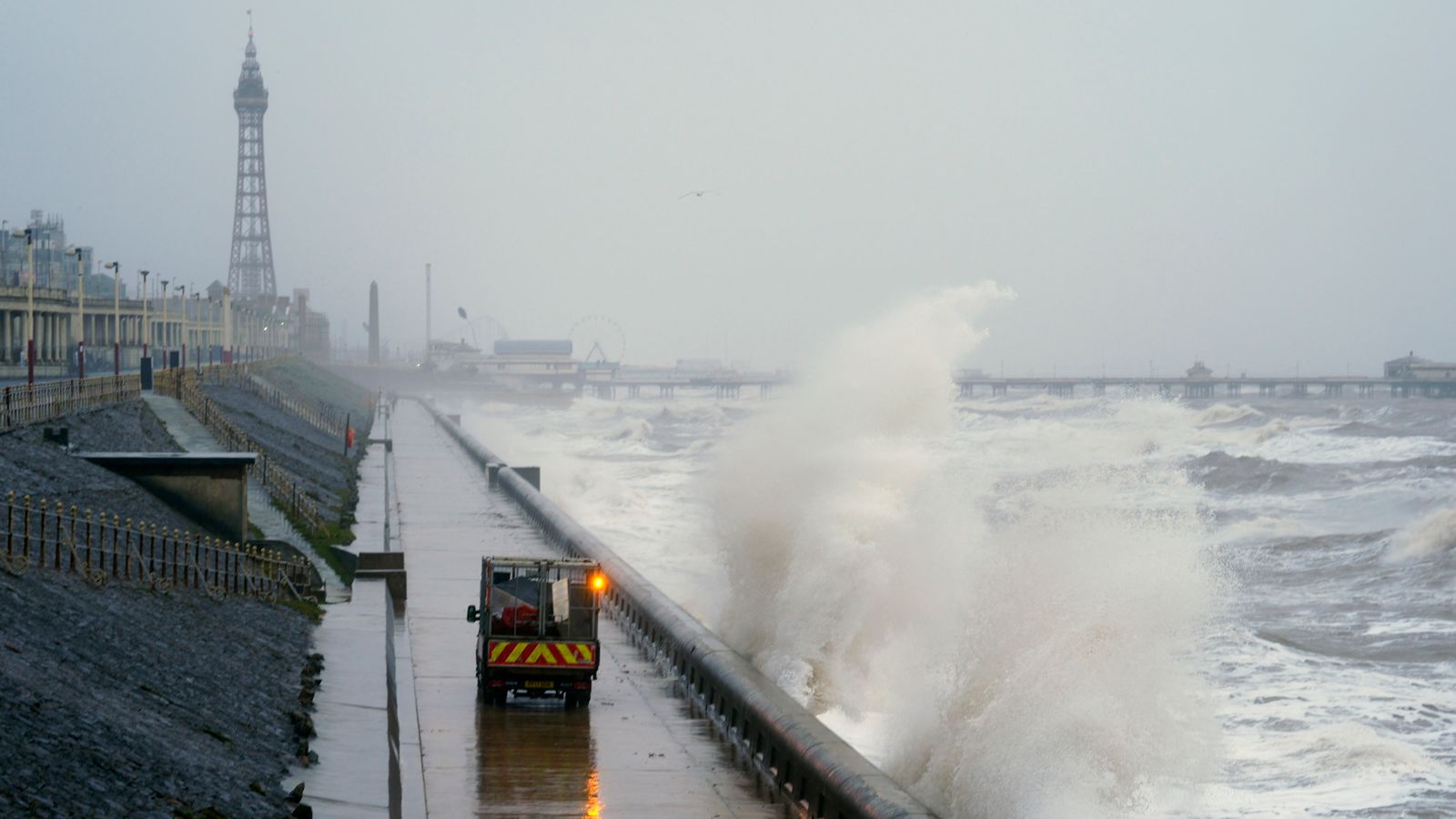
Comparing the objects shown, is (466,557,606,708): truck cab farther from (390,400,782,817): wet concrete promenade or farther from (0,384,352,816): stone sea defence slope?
(0,384,352,816): stone sea defence slope

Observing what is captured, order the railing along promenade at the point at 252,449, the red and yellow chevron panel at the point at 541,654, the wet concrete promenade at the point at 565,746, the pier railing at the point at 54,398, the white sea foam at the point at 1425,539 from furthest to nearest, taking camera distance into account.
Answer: the white sea foam at the point at 1425,539, the railing along promenade at the point at 252,449, the pier railing at the point at 54,398, the red and yellow chevron panel at the point at 541,654, the wet concrete promenade at the point at 565,746

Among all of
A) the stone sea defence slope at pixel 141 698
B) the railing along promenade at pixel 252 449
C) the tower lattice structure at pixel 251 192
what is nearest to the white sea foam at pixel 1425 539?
the railing along promenade at pixel 252 449

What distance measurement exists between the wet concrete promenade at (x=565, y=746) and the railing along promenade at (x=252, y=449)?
5991 millimetres

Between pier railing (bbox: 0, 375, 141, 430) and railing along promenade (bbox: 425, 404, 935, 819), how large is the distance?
32.5 feet

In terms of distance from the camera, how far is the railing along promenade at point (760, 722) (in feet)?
38.1

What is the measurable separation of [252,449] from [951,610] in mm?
18520

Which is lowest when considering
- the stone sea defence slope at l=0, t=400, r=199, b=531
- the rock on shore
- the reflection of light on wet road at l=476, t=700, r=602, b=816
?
the reflection of light on wet road at l=476, t=700, r=602, b=816

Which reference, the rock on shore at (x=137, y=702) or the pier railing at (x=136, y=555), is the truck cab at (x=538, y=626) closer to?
the rock on shore at (x=137, y=702)

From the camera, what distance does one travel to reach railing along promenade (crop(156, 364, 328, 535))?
28891mm

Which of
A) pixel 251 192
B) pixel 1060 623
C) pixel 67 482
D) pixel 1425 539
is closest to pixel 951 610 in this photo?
pixel 1060 623

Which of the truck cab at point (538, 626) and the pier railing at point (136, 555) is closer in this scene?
the truck cab at point (538, 626)

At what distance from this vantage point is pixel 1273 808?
581 inches

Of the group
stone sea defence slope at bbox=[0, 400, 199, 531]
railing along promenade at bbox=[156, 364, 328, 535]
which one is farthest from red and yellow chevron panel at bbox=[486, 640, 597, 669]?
railing along promenade at bbox=[156, 364, 328, 535]

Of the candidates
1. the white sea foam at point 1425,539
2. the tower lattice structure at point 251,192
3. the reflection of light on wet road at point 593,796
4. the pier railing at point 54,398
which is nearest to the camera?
the reflection of light on wet road at point 593,796
